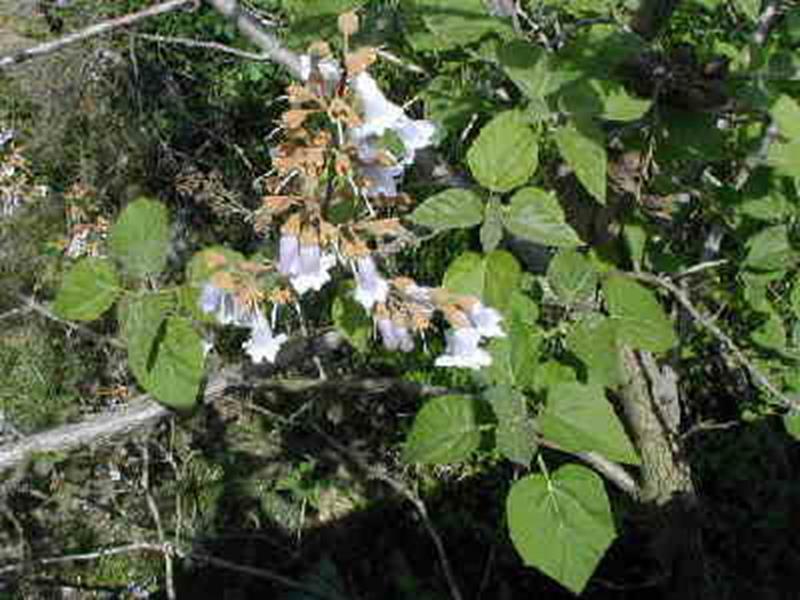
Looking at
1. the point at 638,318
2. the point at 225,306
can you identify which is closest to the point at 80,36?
the point at 225,306

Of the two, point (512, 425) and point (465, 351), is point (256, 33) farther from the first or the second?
point (512, 425)

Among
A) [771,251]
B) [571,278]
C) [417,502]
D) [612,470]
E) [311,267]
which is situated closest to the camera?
[311,267]

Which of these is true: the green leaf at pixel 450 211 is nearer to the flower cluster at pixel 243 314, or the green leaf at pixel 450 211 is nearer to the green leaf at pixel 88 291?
the flower cluster at pixel 243 314

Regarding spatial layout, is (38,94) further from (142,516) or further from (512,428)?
(512,428)

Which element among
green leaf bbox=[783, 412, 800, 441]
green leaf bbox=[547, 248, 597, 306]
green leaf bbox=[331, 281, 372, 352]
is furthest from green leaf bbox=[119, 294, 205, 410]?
green leaf bbox=[783, 412, 800, 441]

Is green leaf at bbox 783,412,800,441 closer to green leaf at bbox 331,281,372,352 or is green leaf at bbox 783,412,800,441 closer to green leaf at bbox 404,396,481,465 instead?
green leaf at bbox 404,396,481,465

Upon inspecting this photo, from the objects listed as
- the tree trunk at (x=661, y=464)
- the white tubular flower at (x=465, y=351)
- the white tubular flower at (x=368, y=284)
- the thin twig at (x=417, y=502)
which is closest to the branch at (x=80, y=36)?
the white tubular flower at (x=368, y=284)
